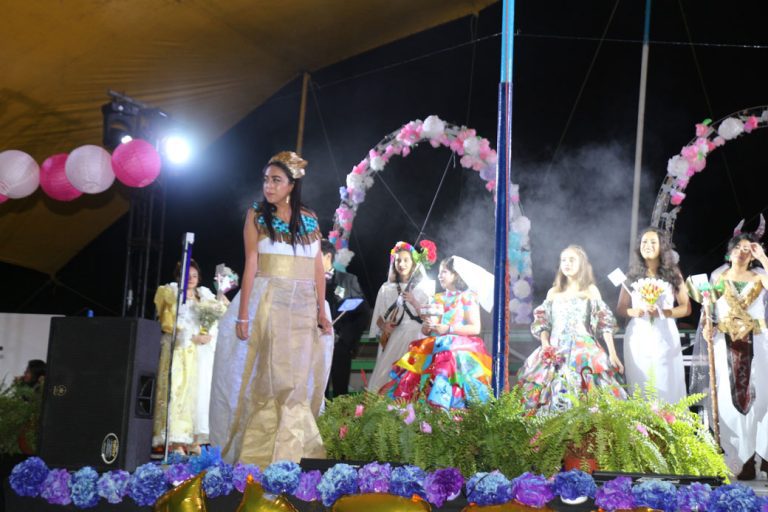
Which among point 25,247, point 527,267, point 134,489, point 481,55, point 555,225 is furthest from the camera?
point 25,247

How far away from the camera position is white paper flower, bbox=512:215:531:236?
8000 millimetres

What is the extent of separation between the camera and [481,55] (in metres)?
9.80

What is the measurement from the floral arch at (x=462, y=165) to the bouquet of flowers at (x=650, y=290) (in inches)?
69.5

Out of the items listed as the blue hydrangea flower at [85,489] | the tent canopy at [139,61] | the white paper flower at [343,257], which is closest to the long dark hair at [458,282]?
the white paper flower at [343,257]

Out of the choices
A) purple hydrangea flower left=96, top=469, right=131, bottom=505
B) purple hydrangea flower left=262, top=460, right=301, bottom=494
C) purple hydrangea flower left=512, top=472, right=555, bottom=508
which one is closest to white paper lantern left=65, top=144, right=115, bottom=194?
purple hydrangea flower left=96, top=469, right=131, bottom=505

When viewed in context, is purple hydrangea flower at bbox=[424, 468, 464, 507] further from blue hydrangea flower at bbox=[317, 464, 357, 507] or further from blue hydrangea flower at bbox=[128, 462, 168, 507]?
blue hydrangea flower at bbox=[128, 462, 168, 507]

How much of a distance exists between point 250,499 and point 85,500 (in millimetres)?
945

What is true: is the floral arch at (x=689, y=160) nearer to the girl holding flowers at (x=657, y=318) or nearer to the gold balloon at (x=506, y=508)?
the girl holding flowers at (x=657, y=318)

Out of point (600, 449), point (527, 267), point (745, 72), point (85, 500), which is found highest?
point (745, 72)

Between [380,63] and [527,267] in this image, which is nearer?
[527,267]

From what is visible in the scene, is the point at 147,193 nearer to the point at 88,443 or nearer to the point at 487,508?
the point at 88,443

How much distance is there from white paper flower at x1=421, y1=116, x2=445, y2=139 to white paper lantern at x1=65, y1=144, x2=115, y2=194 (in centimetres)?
317

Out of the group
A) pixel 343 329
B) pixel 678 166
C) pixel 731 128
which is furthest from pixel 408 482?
pixel 731 128

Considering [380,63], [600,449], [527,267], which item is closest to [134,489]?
[600,449]
